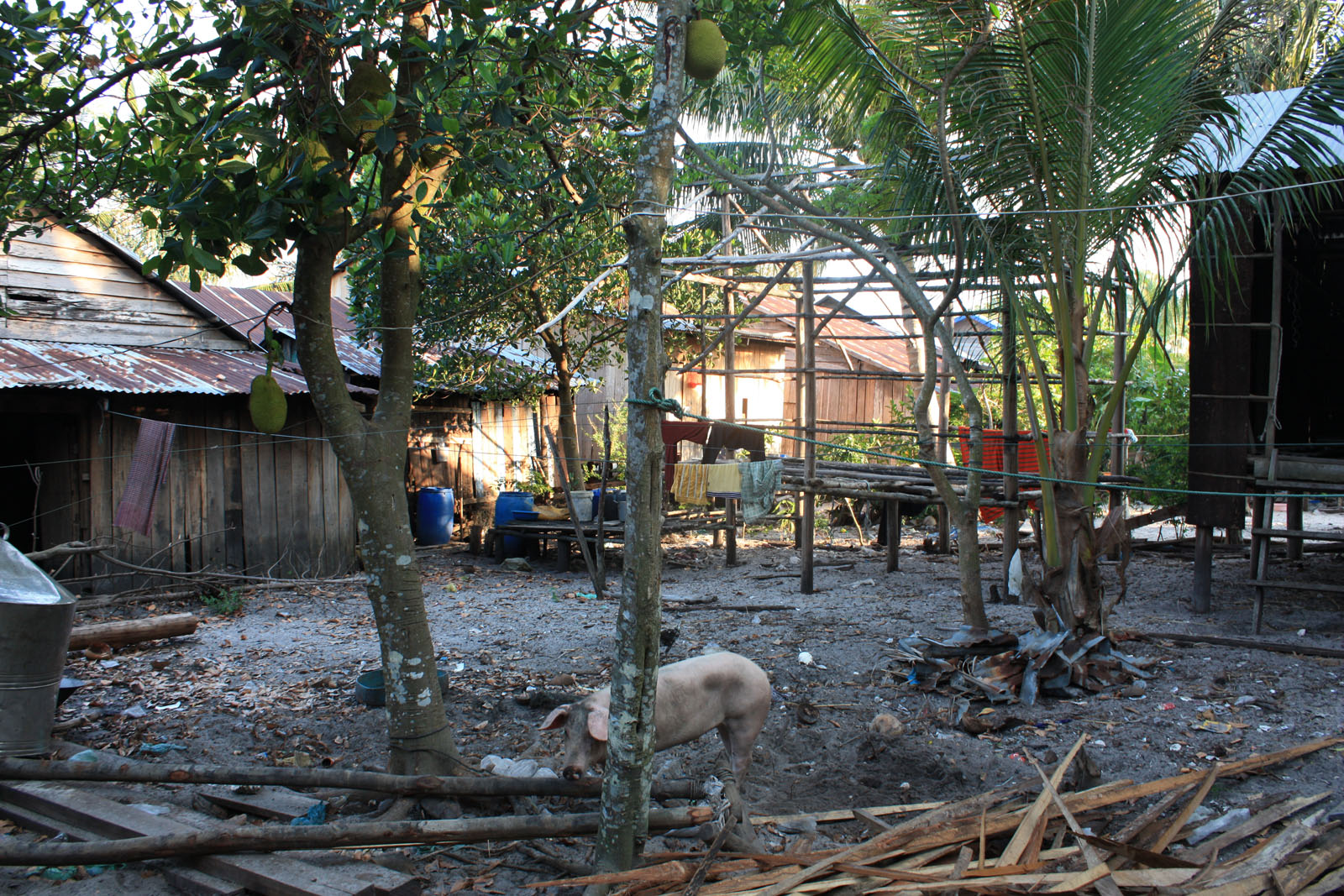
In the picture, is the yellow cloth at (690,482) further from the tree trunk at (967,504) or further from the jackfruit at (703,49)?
the jackfruit at (703,49)

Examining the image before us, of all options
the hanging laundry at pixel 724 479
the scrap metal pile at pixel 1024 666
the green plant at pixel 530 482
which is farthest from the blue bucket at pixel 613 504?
→ the scrap metal pile at pixel 1024 666

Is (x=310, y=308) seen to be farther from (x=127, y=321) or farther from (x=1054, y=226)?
(x=127, y=321)

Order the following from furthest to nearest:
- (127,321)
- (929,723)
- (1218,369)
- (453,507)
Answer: (453,507) → (127,321) → (1218,369) → (929,723)

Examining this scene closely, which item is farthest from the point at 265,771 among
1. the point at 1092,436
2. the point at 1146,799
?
the point at 1092,436

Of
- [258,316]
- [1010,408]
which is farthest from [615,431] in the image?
[1010,408]

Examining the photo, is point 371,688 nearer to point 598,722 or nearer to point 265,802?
point 265,802

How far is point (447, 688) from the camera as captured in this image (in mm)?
6164

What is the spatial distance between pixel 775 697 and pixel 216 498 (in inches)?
281

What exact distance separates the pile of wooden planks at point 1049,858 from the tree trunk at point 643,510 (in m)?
0.28

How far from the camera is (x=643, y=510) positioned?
3.22 metres

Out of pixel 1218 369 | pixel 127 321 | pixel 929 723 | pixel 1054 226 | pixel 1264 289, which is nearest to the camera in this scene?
pixel 929 723

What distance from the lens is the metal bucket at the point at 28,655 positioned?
16.0 feet

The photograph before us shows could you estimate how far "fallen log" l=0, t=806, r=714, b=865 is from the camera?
3.46 metres

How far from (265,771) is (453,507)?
974 cm
